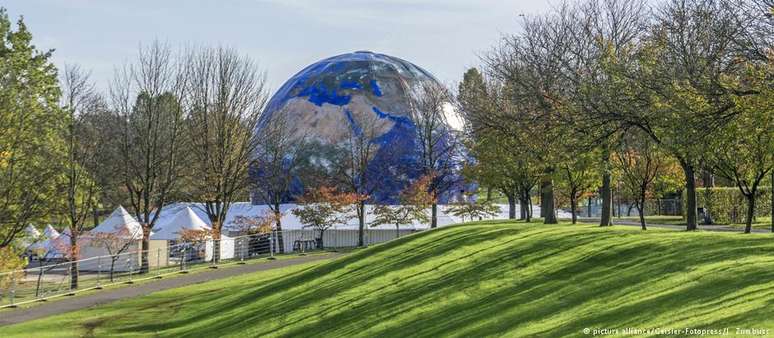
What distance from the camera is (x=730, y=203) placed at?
120 feet

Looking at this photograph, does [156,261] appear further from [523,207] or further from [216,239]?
[523,207]

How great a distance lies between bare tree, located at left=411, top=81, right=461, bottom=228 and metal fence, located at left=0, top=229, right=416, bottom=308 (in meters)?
7.79

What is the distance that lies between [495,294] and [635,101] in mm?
7796

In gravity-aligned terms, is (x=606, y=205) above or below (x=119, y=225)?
above

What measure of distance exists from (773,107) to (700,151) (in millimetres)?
3016

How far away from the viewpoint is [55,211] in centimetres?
2805

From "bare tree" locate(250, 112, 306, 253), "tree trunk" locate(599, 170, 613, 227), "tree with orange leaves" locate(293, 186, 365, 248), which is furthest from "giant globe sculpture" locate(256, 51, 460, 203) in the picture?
"tree trunk" locate(599, 170, 613, 227)

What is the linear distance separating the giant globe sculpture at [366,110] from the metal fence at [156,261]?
273 inches

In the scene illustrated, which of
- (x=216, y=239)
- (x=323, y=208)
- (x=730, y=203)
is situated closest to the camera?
(x=730, y=203)

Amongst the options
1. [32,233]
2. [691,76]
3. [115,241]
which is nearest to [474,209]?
[115,241]

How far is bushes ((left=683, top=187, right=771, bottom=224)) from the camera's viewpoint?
3616cm

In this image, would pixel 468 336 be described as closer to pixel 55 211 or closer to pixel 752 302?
pixel 752 302

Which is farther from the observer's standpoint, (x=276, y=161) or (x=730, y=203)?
(x=276, y=161)

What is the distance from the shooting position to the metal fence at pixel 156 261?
26791 mm
